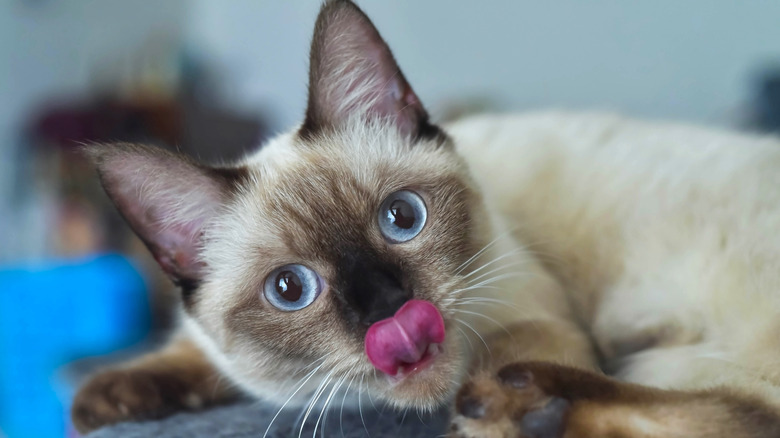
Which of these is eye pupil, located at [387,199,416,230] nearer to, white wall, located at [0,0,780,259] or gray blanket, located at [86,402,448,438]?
gray blanket, located at [86,402,448,438]

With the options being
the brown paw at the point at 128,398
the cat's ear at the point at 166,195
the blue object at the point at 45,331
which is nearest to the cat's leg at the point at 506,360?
the cat's ear at the point at 166,195

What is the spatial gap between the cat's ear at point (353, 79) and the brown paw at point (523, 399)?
0.55 metres

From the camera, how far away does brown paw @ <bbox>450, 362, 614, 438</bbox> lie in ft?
2.58

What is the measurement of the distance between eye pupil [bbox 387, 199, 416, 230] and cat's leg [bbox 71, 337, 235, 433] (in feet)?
1.95

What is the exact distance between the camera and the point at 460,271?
1041mm

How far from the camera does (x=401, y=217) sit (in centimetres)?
103

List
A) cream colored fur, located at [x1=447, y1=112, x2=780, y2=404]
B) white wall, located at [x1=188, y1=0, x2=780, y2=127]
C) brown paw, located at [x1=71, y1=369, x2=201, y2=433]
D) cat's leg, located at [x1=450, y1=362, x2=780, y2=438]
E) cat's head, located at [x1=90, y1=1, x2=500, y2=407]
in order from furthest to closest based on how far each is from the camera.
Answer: white wall, located at [x1=188, y1=0, x2=780, y2=127]
brown paw, located at [x1=71, y1=369, x2=201, y2=433]
cream colored fur, located at [x1=447, y1=112, x2=780, y2=404]
cat's head, located at [x1=90, y1=1, x2=500, y2=407]
cat's leg, located at [x1=450, y1=362, x2=780, y2=438]

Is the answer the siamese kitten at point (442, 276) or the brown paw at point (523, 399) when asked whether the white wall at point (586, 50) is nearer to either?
the siamese kitten at point (442, 276)

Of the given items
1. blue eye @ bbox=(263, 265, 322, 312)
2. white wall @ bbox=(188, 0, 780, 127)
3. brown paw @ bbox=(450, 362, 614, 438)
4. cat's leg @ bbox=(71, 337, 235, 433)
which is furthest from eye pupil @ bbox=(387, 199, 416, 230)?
white wall @ bbox=(188, 0, 780, 127)

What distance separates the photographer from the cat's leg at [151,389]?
1.24m

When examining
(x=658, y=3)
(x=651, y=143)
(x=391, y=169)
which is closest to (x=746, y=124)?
(x=658, y=3)

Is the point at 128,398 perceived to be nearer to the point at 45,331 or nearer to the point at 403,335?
the point at 403,335

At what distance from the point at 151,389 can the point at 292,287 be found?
51cm

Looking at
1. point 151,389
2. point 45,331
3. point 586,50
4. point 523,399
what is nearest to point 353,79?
point 523,399
